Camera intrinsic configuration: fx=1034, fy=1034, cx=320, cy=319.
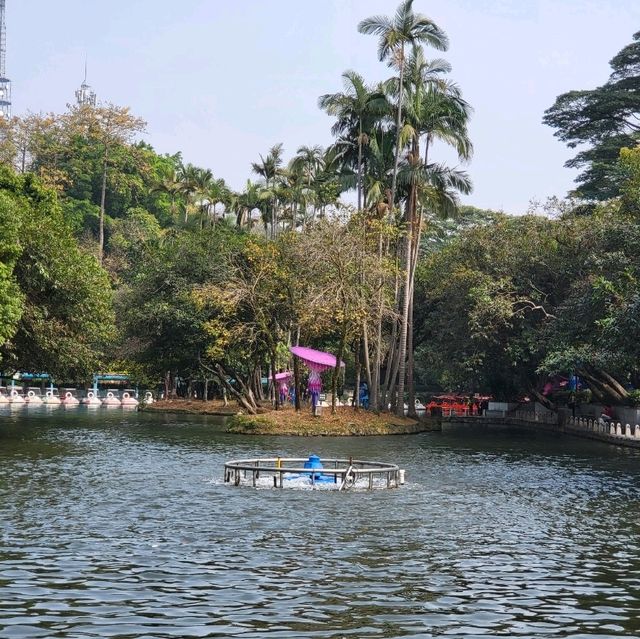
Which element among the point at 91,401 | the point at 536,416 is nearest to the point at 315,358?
the point at 536,416

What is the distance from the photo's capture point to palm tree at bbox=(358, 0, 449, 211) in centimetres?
6569

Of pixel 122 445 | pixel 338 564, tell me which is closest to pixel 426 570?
pixel 338 564

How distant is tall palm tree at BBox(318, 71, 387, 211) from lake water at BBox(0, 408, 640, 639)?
3302cm

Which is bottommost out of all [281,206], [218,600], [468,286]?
[218,600]

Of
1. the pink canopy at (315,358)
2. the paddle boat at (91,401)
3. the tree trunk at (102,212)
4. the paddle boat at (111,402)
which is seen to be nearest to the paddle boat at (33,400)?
the paddle boat at (91,401)

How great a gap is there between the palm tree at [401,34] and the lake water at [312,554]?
33.4m

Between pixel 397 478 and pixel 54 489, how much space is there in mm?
10750

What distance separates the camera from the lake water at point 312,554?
616 inches

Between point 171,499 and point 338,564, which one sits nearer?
point 338,564

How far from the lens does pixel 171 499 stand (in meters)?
28.7

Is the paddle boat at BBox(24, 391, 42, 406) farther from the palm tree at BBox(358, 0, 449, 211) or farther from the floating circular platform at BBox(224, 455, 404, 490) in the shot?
the floating circular platform at BBox(224, 455, 404, 490)

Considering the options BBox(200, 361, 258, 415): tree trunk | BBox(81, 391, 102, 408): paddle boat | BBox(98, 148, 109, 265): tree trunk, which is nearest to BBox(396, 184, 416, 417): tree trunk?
BBox(200, 361, 258, 415): tree trunk

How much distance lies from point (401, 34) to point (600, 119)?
18.5m

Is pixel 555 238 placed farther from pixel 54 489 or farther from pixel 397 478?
pixel 54 489
